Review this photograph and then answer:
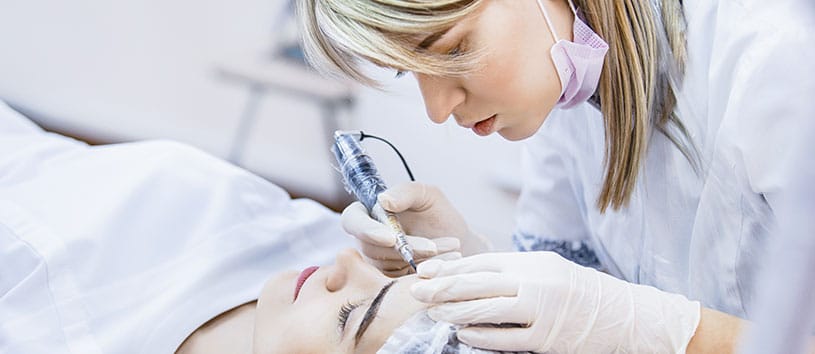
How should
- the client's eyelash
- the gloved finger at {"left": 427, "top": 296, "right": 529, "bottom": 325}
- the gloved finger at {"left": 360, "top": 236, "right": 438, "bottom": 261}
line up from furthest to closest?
the gloved finger at {"left": 360, "top": 236, "right": 438, "bottom": 261}, the client's eyelash, the gloved finger at {"left": 427, "top": 296, "right": 529, "bottom": 325}

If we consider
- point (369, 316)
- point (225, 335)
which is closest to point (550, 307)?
point (369, 316)

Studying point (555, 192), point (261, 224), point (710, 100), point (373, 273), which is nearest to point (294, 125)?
point (261, 224)

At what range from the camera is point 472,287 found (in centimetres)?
102

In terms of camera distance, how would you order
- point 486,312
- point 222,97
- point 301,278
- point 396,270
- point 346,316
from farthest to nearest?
point 222,97 → point 396,270 → point 301,278 → point 346,316 → point 486,312

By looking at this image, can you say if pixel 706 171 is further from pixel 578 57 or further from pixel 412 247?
pixel 412 247

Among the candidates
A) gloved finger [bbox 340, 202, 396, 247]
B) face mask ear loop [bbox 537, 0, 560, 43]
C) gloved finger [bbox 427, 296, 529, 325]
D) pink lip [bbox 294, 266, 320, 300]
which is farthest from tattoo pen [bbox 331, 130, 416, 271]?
face mask ear loop [bbox 537, 0, 560, 43]

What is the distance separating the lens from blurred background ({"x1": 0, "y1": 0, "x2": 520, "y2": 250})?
2.12 metres

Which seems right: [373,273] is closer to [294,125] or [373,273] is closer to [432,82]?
[432,82]

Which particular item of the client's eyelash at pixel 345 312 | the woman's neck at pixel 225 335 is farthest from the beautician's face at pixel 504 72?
the woman's neck at pixel 225 335

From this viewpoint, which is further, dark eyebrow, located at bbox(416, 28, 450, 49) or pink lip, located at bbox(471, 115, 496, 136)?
pink lip, located at bbox(471, 115, 496, 136)

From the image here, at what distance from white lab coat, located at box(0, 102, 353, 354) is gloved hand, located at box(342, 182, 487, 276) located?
22cm

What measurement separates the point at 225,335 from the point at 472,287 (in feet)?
1.56

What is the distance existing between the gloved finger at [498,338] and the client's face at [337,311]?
0.10 m

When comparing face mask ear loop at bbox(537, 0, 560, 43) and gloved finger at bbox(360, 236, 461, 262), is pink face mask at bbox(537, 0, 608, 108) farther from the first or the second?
gloved finger at bbox(360, 236, 461, 262)
